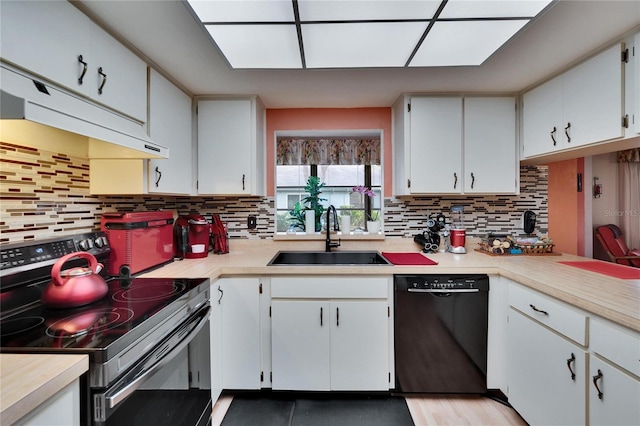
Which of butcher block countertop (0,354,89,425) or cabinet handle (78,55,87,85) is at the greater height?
cabinet handle (78,55,87,85)

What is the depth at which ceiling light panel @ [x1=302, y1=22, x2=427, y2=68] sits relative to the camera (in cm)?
122

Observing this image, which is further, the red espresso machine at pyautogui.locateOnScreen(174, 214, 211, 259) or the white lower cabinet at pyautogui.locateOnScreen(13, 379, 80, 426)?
the red espresso machine at pyautogui.locateOnScreen(174, 214, 211, 259)

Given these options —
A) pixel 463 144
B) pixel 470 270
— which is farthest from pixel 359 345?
pixel 463 144

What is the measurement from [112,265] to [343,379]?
4.98 ft

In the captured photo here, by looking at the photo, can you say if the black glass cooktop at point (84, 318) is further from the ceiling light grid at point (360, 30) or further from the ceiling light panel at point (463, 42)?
the ceiling light panel at point (463, 42)

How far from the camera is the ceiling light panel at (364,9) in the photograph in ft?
3.51

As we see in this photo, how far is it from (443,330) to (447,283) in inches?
11.6

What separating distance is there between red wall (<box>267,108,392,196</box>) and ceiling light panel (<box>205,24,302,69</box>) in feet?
2.62

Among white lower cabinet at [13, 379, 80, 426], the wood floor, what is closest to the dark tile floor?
the wood floor

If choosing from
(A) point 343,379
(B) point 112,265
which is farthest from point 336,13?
(A) point 343,379

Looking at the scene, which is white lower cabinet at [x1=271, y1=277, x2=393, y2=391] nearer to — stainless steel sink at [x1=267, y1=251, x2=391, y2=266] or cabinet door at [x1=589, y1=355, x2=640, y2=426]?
stainless steel sink at [x1=267, y1=251, x2=391, y2=266]

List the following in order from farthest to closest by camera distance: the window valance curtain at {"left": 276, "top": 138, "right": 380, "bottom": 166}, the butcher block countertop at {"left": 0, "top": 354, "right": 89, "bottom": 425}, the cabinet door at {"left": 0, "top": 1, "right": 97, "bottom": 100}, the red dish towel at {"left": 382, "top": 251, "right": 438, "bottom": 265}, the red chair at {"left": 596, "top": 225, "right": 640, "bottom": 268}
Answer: the window valance curtain at {"left": 276, "top": 138, "right": 380, "bottom": 166} → the red chair at {"left": 596, "top": 225, "right": 640, "bottom": 268} → the red dish towel at {"left": 382, "top": 251, "right": 438, "bottom": 265} → the cabinet door at {"left": 0, "top": 1, "right": 97, "bottom": 100} → the butcher block countertop at {"left": 0, "top": 354, "right": 89, "bottom": 425}

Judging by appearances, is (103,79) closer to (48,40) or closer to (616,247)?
(48,40)

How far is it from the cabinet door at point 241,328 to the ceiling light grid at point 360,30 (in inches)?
52.7
